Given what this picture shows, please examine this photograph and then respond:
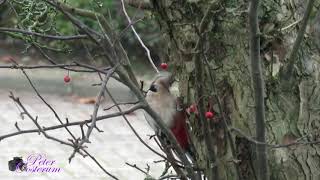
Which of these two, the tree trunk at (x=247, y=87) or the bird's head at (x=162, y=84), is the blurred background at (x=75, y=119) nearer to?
the bird's head at (x=162, y=84)

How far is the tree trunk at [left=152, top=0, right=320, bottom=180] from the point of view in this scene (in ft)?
7.33

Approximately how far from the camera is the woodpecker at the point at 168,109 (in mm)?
2451

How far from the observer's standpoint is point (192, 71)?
2.33 m

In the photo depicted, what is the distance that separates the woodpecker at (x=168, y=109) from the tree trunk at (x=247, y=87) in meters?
0.17

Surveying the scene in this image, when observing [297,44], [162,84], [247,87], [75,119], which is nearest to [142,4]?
[162,84]

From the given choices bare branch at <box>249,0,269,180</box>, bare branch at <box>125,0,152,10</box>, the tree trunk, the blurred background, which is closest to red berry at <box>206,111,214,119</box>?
the tree trunk

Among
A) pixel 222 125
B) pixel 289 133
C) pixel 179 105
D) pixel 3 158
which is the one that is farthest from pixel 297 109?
pixel 3 158

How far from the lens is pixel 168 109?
2.49 metres

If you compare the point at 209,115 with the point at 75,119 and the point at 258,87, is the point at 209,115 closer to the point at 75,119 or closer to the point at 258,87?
the point at 258,87

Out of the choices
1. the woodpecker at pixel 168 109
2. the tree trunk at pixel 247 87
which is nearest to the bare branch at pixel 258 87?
the tree trunk at pixel 247 87

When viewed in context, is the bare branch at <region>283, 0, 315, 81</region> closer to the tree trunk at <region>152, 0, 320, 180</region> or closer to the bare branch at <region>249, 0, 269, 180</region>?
the tree trunk at <region>152, 0, 320, 180</region>

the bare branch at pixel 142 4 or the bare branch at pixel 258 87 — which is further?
the bare branch at pixel 142 4

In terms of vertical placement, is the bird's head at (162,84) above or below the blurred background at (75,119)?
below

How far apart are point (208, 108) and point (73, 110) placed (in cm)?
627
